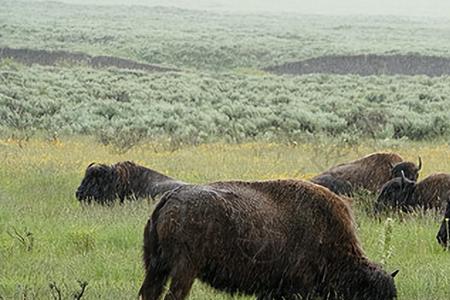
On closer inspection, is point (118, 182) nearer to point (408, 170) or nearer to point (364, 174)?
point (364, 174)

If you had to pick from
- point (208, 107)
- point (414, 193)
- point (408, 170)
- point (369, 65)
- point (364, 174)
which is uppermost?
→ point (408, 170)

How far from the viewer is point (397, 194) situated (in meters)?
10.8

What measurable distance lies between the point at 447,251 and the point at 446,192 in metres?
2.33

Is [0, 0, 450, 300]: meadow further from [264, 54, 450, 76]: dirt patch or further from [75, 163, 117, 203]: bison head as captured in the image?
[264, 54, 450, 76]: dirt patch

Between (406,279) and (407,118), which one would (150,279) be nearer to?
(406,279)

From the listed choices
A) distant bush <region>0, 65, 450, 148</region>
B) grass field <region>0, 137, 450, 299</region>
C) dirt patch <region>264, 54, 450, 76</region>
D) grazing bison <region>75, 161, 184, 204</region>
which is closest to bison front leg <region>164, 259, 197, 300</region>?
grass field <region>0, 137, 450, 299</region>

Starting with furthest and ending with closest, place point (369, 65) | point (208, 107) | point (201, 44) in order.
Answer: point (201, 44) → point (369, 65) → point (208, 107)

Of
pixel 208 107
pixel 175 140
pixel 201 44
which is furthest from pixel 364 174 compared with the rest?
pixel 201 44

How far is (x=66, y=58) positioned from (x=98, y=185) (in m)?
38.2

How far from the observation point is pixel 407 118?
2428cm

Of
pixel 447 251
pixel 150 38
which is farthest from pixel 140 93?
pixel 150 38

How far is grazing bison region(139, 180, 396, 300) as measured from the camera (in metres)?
5.82

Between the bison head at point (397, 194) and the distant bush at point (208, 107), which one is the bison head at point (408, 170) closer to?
the bison head at point (397, 194)

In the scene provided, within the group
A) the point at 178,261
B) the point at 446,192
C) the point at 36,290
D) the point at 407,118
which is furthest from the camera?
the point at 407,118
